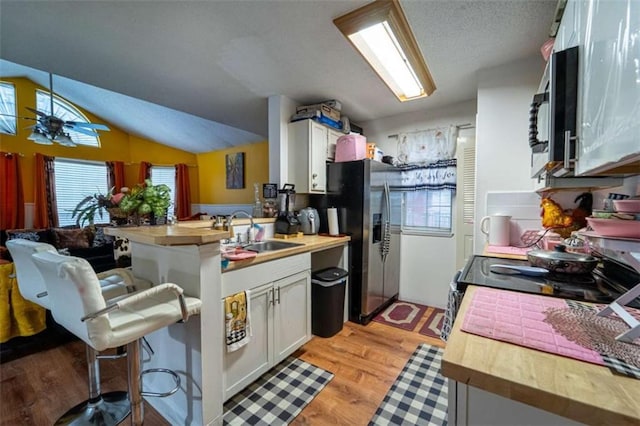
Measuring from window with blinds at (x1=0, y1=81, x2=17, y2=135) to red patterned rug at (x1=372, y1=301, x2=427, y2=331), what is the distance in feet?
22.5

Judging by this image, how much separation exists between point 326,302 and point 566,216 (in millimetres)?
1772

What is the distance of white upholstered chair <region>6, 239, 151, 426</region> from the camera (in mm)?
1307

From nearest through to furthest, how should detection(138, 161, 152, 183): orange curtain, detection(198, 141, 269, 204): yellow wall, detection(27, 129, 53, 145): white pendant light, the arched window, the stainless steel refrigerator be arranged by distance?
1. the stainless steel refrigerator
2. detection(27, 129, 53, 145): white pendant light
3. the arched window
4. detection(198, 141, 269, 204): yellow wall
5. detection(138, 161, 152, 183): orange curtain

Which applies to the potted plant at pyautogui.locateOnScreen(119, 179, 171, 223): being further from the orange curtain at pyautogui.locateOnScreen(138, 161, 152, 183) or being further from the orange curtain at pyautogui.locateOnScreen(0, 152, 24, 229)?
the orange curtain at pyautogui.locateOnScreen(138, 161, 152, 183)

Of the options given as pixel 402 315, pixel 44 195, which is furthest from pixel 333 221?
pixel 44 195

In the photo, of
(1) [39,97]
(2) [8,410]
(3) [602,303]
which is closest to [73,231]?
(1) [39,97]

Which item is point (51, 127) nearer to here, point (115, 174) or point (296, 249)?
point (115, 174)

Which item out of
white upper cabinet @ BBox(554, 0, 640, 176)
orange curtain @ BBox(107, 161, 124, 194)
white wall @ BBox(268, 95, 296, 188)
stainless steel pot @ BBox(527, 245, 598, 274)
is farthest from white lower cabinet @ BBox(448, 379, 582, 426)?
orange curtain @ BBox(107, 161, 124, 194)

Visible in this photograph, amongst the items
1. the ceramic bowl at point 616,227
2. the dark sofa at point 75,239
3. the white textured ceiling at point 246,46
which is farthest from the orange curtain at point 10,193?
the ceramic bowl at point 616,227

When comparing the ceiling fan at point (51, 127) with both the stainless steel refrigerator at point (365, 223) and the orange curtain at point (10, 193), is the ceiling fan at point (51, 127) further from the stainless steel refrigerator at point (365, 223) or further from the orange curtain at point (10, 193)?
the stainless steel refrigerator at point (365, 223)

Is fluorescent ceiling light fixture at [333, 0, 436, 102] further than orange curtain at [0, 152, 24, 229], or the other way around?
orange curtain at [0, 152, 24, 229]

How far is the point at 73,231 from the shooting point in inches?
164

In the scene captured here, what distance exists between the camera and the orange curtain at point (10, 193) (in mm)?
4445

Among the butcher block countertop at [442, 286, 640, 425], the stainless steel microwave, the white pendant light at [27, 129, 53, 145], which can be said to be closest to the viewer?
the butcher block countertop at [442, 286, 640, 425]
